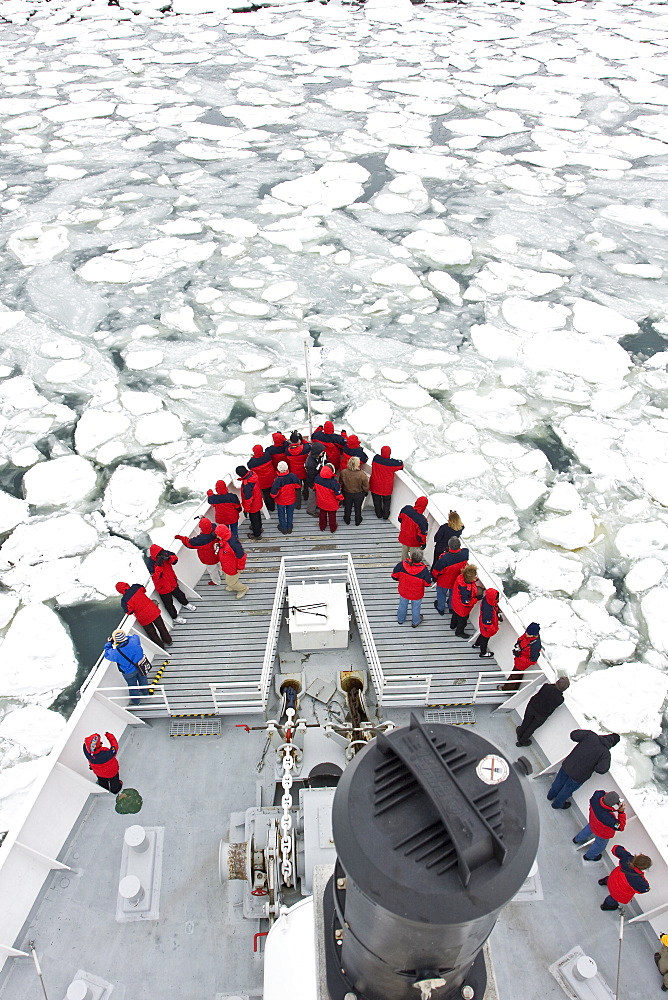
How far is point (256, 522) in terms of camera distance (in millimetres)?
6836

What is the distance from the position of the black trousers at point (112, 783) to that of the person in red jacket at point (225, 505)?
7.88 ft

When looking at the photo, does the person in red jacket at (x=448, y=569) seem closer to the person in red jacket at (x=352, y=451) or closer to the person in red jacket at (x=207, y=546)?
the person in red jacket at (x=352, y=451)

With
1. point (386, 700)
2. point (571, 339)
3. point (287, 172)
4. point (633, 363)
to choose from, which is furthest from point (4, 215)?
point (386, 700)

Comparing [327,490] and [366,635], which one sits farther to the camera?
[327,490]

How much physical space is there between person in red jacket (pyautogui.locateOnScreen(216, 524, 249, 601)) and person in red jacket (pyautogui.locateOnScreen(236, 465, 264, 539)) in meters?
0.55

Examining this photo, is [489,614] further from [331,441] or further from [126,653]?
[126,653]

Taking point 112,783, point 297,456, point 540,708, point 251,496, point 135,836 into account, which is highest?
point 297,456

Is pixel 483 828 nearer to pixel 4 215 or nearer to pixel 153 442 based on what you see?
pixel 153 442

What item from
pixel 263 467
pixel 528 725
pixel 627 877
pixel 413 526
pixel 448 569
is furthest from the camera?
pixel 263 467

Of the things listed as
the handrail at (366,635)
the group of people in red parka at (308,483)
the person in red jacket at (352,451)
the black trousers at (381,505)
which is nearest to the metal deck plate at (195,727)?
the handrail at (366,635)

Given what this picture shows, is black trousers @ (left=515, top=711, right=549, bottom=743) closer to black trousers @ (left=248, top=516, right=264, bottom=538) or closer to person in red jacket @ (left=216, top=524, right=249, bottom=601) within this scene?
person in red jacket @ (left=216, top=524, right=249, bottom=601)

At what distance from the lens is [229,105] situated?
70.2 ft

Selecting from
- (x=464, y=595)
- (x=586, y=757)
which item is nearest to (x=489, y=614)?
(x=464, y=595)

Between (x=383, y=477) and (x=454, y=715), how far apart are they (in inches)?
99.9
